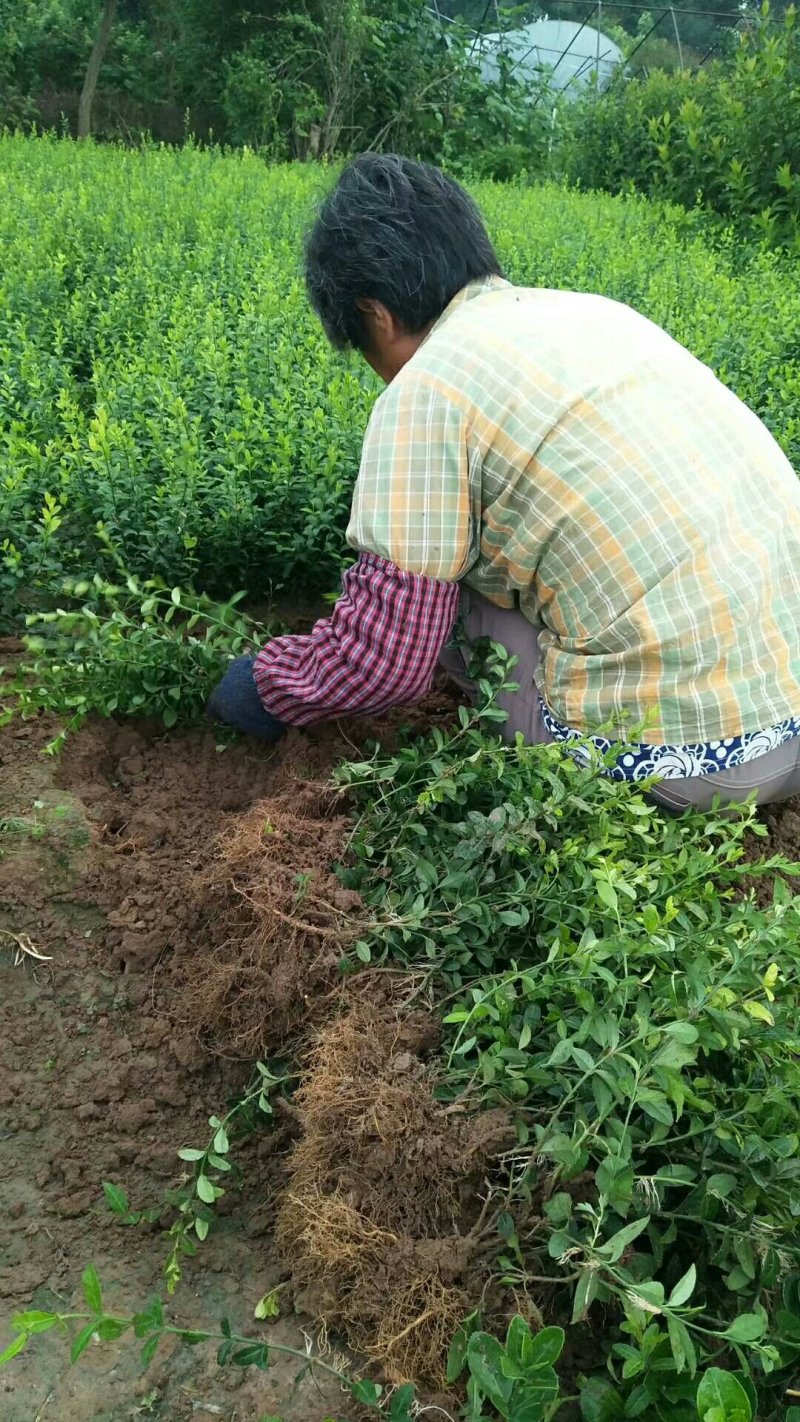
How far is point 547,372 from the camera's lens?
210 cm

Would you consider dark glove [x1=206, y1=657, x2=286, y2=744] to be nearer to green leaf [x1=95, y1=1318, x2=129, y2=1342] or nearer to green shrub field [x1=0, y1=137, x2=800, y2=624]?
green shrub field [x1=0, y1=137, x2=800, y2=624]

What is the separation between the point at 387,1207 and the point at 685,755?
1.08 m

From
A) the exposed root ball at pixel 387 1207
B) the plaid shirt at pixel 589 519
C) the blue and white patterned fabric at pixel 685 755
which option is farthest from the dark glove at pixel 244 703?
the exposed root ball at pixel 387 1207

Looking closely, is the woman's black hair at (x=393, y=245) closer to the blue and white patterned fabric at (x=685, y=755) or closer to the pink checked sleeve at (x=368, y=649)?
the pink checked sleeve at (x=368, y=649)

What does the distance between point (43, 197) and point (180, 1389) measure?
21.0 feet

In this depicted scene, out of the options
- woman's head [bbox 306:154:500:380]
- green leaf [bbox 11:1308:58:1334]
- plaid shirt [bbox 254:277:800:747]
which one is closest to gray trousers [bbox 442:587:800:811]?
plaid shirt [bbox 254:277:800:747]

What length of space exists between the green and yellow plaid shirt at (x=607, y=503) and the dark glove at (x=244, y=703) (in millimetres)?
519

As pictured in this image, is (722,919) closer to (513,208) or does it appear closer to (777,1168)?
(777,1168)

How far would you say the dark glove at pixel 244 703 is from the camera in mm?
2516

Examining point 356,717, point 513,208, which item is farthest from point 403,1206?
point 513,208

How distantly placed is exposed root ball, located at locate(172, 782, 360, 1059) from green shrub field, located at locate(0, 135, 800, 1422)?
1.2 inches

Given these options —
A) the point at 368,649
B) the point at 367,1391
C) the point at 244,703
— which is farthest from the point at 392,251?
the point at 367,1391

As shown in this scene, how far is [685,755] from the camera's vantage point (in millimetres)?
2221

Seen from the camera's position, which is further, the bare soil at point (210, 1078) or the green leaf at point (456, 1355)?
the bare soil at point (210, 1078)
